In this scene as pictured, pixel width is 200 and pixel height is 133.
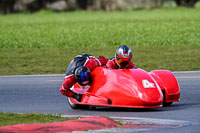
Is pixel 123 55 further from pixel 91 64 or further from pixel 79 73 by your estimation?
pixel 79 73

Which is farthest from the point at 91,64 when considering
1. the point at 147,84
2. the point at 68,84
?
the point at 147,84

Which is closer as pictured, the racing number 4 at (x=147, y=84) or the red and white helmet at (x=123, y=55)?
the racing number 4 at (x=147, y=84)

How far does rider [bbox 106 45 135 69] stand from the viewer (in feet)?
39.9

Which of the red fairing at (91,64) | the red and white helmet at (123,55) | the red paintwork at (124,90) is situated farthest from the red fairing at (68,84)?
the red and white helmet at (123,55)

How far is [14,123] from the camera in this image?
31.9 feet

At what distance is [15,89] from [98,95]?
4.49 m

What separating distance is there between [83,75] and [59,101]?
1.85 metres

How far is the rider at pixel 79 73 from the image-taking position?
12.1 metres

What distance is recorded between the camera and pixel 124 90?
11.6 m

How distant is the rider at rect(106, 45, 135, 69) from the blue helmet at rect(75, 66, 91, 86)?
0.47 m

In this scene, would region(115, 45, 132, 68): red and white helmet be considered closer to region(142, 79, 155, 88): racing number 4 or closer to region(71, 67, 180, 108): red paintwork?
region(71, 67, 180, 108): red paintwork

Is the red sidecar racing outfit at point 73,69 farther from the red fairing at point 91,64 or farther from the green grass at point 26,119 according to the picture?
the green grass at point 26,119

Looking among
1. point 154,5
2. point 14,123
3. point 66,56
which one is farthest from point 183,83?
point 154,5

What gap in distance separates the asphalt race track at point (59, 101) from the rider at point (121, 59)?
32.6 inches
